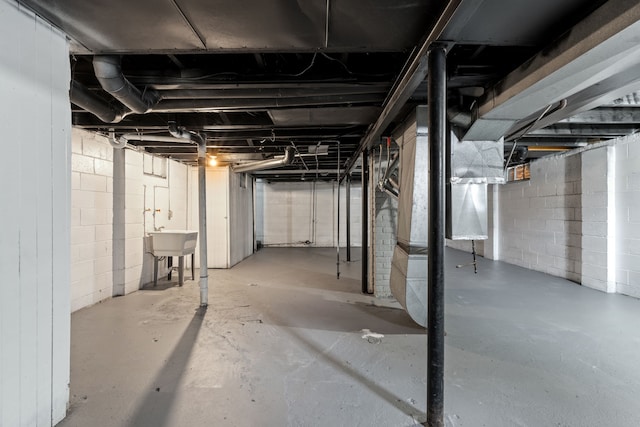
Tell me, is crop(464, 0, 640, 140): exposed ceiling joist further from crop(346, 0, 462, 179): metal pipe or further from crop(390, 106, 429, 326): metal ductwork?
crop(346, 0, 462, 179): metal pipe

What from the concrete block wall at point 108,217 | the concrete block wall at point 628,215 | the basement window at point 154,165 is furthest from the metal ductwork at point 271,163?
the concrete block wall at point 628,215

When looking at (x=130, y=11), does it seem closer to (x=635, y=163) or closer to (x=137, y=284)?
(x=137, y=284)

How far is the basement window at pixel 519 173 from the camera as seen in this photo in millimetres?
5340

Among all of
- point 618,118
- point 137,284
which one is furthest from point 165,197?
point 618,118

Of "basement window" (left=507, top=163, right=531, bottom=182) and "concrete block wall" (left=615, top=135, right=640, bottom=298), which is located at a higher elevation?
"basement window" (left=507, top=163, right=531, bottom=182)

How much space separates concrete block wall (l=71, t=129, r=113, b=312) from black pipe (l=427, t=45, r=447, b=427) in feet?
11.3

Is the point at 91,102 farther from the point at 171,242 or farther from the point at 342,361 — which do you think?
the point at 342,361

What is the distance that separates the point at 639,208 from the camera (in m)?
3.49

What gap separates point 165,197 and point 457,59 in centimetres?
432

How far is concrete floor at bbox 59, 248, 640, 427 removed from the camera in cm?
151

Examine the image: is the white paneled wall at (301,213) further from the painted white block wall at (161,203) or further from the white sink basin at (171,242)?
the white sink basin at (171,242)

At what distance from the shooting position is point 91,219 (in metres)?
3.27

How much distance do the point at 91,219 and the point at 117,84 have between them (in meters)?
2.15

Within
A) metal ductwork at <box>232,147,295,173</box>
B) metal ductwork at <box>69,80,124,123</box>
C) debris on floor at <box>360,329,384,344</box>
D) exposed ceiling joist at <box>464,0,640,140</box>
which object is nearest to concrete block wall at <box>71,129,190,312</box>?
metal ductwork at <box>69,80,124,123</box>
